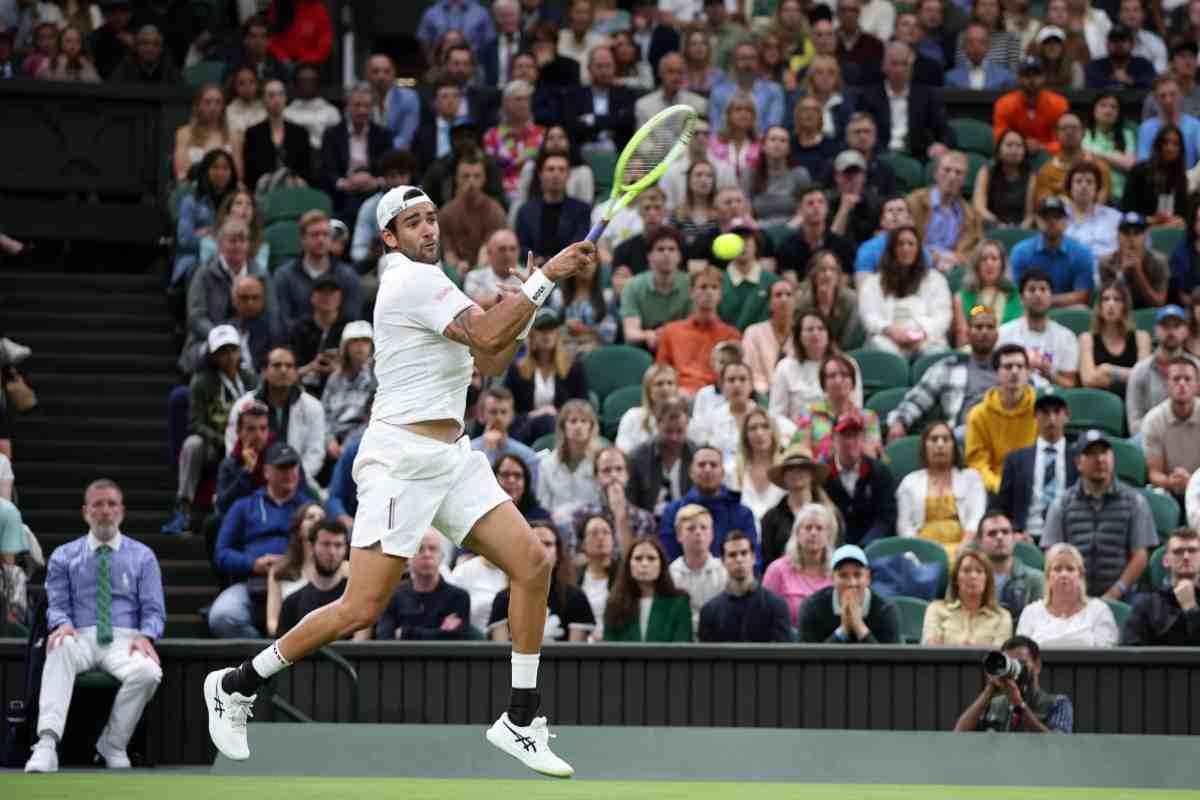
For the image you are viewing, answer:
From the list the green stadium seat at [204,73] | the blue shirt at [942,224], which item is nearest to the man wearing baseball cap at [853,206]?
the blue shirt at [942,224]

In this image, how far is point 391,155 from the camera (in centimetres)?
1529

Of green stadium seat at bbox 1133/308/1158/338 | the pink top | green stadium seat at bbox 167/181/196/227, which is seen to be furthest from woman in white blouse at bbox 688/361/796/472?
green stadium seat at bbox 167/181/196/227

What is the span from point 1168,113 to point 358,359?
22.5ft

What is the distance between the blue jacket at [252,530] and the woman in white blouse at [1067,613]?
4.12 meters

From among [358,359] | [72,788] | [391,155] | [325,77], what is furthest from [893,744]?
[325,77]

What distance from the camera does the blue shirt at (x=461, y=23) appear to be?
18062 mm

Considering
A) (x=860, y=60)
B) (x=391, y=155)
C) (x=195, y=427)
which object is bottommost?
(x=195, y=427)

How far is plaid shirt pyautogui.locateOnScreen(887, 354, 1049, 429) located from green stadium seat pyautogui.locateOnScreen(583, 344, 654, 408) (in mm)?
1687

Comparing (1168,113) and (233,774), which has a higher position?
(1168,113)

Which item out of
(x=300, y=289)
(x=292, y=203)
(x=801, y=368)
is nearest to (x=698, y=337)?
(x=801, y=368)

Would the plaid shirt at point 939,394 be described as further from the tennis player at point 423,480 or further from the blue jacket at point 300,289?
the tennis player at point 423,480

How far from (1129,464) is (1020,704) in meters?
3.38

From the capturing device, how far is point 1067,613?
36.3 feet

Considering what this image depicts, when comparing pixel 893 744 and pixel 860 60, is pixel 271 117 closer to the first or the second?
pixel 860 60
